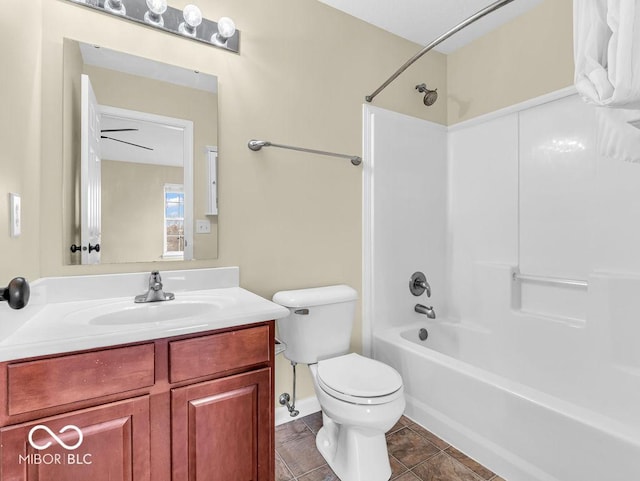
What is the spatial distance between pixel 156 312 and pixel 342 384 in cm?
82

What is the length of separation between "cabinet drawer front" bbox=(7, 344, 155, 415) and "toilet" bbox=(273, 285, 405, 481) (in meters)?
0.75

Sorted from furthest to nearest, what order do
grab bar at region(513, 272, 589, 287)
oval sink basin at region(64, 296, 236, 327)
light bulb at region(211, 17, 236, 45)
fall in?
grab bar at region(513, 272, 589, 287) < light bulb at region(211, 17, 236, 45) < oval sink basin at region(64, 296, 236, 327)

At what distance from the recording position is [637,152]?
922 mm

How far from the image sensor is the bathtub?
3.88ft

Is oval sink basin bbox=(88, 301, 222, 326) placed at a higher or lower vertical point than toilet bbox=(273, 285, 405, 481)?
higher

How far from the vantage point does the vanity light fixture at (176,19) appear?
1421mm

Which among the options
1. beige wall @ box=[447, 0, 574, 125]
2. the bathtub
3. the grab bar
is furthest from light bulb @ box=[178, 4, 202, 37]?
the grab bar

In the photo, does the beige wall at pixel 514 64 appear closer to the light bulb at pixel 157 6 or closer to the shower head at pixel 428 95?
the shower head at pixel 428 95

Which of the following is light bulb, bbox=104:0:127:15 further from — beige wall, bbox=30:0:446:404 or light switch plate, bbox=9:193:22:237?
light switch plate, bbox=9:193:22:237

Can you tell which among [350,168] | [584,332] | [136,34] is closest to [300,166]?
[350,168]

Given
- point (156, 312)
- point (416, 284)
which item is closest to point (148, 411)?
point (156, 312)

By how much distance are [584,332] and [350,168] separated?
5.20ft

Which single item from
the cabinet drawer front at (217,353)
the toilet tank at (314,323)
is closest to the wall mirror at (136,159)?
the toilet tank at (314,323)

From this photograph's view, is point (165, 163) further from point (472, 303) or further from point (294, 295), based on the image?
point (472, 303)
